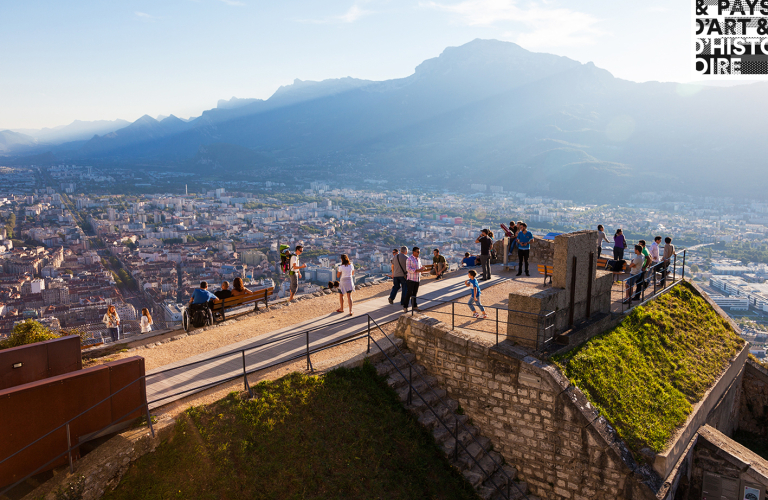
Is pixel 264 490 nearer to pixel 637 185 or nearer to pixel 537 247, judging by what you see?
pixel 537 247

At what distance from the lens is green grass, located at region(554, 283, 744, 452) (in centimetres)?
834

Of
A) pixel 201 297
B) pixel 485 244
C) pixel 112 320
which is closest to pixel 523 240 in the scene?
pixel 485 244

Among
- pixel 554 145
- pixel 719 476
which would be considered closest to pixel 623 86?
pixel 554 145

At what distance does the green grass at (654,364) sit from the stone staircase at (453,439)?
216 centimetres

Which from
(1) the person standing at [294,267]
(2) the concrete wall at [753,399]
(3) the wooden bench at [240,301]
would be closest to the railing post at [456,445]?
(1) the person standing at [294,267]

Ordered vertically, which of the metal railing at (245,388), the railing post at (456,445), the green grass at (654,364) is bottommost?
the railing post at (456,445)

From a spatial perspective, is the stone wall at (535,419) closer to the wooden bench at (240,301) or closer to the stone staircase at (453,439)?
the stone staircase at (453,439)

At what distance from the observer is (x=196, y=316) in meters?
11.6

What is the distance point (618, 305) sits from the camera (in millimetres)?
12211

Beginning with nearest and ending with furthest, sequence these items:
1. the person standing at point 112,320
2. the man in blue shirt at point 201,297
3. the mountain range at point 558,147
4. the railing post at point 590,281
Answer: the railing post at point 590,281 < the man in blue shirt at point 201,297 < the person standing at point 112,320 < the mountain range at point 558,147

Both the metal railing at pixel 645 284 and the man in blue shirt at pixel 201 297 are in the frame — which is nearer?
the man in blue shirt at pixel 201 297

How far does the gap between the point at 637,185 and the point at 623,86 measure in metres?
98.1

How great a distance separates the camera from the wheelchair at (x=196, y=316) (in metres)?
11.5

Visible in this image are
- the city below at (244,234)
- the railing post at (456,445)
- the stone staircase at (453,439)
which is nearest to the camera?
the stone staircase at (453,439)
